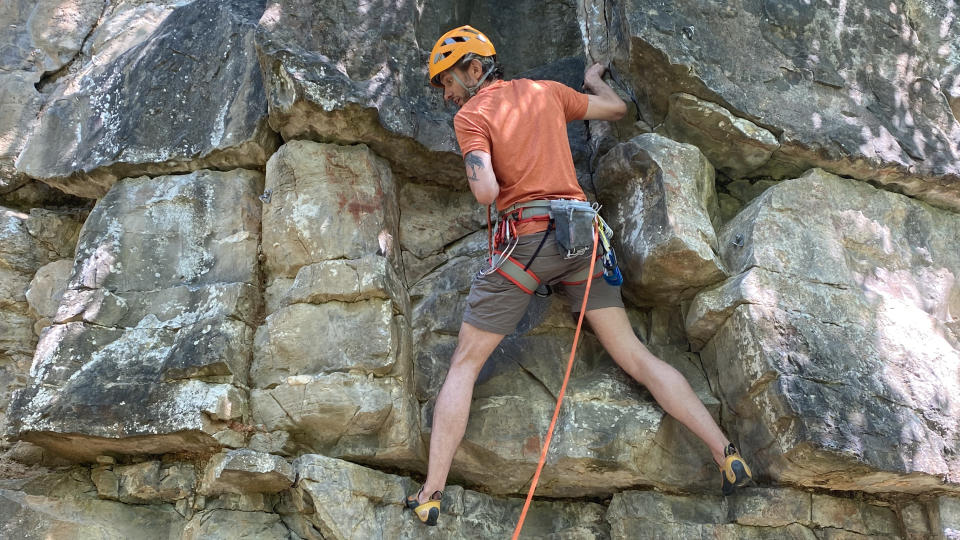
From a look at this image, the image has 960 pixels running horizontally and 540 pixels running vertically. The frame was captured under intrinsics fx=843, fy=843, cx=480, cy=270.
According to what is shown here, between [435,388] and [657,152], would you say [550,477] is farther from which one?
[657,152]

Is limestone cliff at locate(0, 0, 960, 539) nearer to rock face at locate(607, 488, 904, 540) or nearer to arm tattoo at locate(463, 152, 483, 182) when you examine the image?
rock face at locate(607, 488, 904, 540)

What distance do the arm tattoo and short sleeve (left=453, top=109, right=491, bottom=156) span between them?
3 centimetres

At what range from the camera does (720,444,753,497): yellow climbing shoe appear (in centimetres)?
352

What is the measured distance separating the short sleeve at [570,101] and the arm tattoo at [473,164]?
1.95 feet

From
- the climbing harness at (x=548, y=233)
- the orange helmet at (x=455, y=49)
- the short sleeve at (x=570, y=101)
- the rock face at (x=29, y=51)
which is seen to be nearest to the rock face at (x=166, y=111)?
the rock face at (x=29, y=51)

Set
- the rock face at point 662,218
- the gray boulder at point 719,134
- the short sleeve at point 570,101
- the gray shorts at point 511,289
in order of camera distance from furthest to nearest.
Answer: the gray boulder at point 719,134
the short sleeve at point 570,101
the rock face at point 662,218
the gray shorts at point 511,289

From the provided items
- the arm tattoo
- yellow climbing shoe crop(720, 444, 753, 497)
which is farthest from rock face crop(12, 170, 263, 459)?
yellow climbing shoe crop(720, 444, 753, 497)

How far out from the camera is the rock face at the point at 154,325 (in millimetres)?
3621

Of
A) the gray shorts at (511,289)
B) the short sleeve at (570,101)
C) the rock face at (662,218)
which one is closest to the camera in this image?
the gray shorts at (511,289)

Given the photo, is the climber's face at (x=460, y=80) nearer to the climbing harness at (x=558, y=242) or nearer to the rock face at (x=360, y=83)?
the rock face at (x=360, y=83)

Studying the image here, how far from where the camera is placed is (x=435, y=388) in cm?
399

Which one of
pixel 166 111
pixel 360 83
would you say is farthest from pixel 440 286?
pixel 166 111

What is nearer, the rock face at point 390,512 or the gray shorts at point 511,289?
the rock face at point 390,512

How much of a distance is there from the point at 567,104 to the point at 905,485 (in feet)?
7.36
